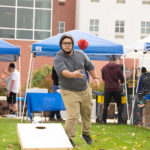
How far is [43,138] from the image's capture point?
6773mm

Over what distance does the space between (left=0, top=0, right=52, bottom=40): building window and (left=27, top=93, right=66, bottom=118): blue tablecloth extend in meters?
18.4

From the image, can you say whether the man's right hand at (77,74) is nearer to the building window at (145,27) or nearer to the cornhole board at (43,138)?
Answer: the cornhole board at (43,138)

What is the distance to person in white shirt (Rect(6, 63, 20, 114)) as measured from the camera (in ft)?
48.9

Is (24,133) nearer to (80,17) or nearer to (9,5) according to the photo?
(9,5)

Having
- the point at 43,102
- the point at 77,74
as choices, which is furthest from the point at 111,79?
the point at 77,74

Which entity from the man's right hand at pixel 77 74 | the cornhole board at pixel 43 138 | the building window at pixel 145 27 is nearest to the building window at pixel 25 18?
the building window at pixel 145 27

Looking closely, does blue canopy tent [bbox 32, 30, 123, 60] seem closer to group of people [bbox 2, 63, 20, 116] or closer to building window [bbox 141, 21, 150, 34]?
group of people [bbox 2, 63, 20, 116]

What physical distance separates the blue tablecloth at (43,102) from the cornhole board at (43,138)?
566cm

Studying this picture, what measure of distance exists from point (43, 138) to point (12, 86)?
8412mm

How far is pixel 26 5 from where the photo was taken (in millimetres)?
31578

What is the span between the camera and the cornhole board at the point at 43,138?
6.44 meters

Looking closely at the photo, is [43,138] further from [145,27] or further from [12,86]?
[145,27]

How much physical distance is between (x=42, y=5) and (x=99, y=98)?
746 inches

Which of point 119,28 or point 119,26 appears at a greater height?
point 119,26
